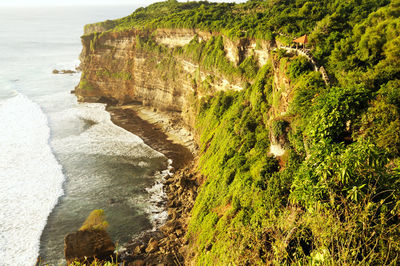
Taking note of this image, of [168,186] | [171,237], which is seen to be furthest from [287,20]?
[171,237]

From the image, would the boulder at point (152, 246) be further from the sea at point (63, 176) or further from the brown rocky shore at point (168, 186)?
the sea at point (63, 176)

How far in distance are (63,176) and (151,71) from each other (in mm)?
33148

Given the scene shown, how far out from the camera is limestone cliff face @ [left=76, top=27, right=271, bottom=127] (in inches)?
1879

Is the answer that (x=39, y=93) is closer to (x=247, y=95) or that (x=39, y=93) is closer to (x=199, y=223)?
(x=247, y=95)

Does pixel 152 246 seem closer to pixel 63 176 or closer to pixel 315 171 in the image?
pixel 315 171

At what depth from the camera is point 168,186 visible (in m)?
36.1

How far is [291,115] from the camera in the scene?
71.9 feet

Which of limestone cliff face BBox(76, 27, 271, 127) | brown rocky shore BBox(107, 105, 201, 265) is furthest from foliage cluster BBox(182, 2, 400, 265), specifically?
limestone cliff face BBox(76, 27, 271, 127)

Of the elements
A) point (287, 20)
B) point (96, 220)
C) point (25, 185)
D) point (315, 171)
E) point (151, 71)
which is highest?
point (287, 20)

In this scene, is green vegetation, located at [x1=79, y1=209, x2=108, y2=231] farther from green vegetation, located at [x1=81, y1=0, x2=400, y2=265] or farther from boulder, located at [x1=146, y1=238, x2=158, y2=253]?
green vegetation, located at [x1=81, y1=0, x2=400, y2=265]

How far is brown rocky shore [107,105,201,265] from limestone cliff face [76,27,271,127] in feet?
14.6

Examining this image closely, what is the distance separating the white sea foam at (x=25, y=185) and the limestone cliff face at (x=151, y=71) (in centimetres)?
1774

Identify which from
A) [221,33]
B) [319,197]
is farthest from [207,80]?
[319,197]

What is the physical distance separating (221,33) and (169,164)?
25843mm
